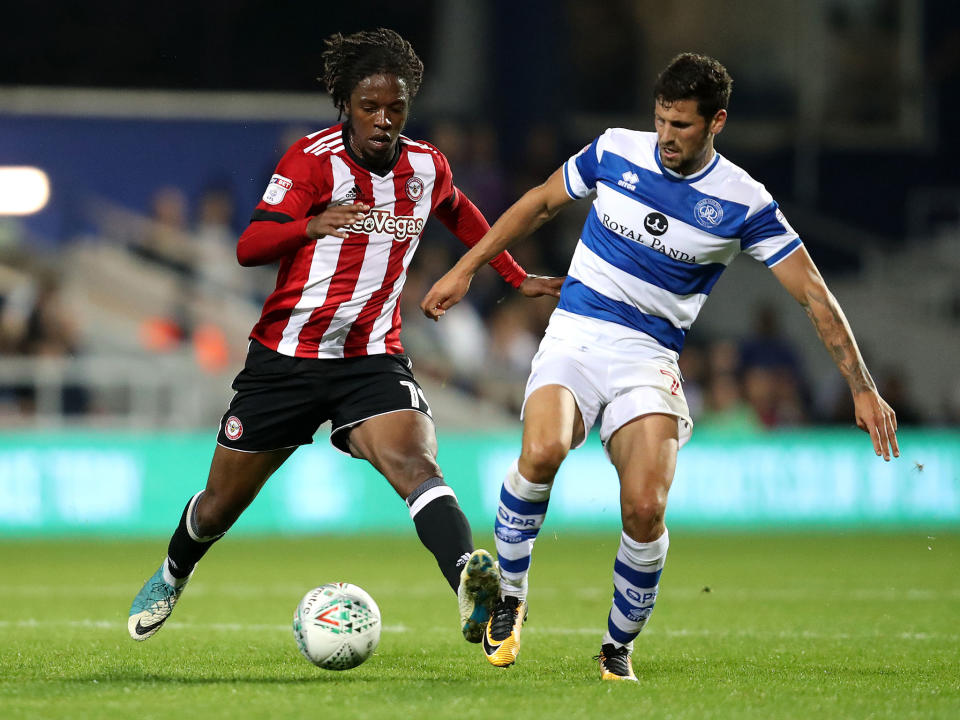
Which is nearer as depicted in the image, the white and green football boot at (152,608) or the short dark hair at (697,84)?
the short dark hair at (697,84)

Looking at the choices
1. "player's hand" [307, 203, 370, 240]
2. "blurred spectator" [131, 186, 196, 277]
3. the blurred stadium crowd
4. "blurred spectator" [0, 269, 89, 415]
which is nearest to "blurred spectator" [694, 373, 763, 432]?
the blurred stadium crowd

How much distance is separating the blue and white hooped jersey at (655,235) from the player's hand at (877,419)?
1.86ft

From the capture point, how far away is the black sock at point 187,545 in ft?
19.3

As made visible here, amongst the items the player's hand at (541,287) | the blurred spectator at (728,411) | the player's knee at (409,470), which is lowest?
the blurred spectator at (728,411)

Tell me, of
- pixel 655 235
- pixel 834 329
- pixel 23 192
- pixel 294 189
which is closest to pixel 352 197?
pixel 294 189

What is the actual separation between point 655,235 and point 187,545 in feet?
7.18

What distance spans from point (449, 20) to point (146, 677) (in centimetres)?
1557

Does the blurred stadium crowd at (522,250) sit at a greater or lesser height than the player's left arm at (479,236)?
lesser

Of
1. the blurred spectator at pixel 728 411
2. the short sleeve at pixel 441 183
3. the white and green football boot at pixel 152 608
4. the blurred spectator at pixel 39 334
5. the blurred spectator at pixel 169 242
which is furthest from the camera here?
the blurred spectator at pixel 169 242

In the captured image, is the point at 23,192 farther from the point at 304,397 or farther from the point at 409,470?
the point at 409,470

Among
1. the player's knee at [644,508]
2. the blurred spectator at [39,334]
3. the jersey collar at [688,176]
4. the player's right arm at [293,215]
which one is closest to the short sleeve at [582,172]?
the jersey collar at [688,176]

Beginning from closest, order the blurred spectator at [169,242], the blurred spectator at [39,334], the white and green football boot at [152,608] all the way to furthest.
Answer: the white and green football boot at [152,608], the blurred spectator at [39,334], the blurred spectator at [169,242]

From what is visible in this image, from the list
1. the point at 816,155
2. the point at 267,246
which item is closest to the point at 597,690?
the point at 267,246

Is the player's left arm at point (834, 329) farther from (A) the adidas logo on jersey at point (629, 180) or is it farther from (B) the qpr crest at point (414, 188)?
(B) the qpr crest at point (414, 188)
